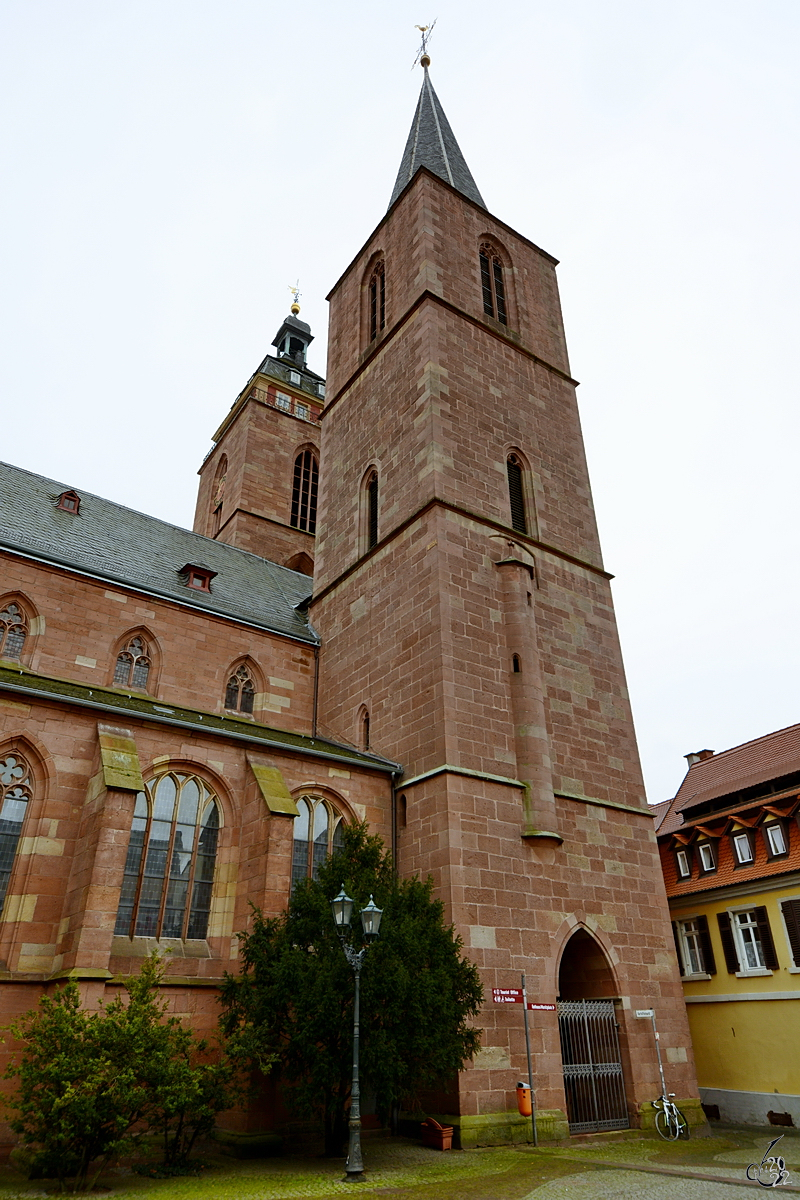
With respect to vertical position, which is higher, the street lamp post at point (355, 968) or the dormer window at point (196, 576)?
the dormer window at point (196, 576)

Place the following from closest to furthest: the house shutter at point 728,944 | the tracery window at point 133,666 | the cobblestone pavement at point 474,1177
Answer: the cobblestone pavement at point 474,1177 → the tracery window at point 133,666 → the house shutter at point 728,944

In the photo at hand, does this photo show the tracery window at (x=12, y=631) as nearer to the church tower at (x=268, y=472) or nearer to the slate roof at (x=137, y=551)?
the slate roof at (x=137, y=551)

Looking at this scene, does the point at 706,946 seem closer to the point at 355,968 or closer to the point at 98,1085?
→ the point at 355,968

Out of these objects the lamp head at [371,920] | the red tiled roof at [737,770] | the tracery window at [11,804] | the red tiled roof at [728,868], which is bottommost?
the lamp head at [371,920]

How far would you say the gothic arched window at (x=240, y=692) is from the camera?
1939 centimetres

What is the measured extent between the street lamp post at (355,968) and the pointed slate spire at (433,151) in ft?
70.6

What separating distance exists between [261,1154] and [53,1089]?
385 cm

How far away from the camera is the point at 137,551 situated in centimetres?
2088

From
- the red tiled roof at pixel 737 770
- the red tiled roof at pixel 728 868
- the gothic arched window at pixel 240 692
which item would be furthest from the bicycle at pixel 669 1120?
the gothic arched window at pixel 240 692

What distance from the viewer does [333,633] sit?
824 inches

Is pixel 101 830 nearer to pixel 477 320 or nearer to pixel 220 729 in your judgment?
A: pixel 220 729

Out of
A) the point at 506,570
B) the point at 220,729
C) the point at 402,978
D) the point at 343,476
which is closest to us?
the point at 402,978

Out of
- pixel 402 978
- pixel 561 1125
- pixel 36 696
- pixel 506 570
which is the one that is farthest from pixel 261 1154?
pixel 506 570
